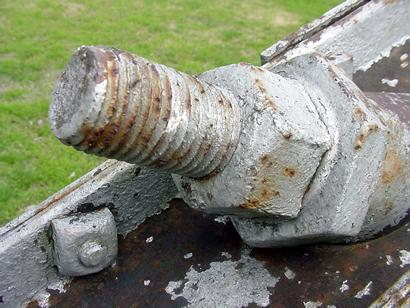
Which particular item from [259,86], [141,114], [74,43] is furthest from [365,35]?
[74,43]

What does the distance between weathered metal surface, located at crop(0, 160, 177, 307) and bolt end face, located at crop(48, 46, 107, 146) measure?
0.34 metres

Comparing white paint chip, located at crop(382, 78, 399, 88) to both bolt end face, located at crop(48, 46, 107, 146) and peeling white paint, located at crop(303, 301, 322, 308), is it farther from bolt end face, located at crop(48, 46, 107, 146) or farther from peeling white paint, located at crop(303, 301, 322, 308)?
bolt end face, located at crop(48, 46, 107, 146)

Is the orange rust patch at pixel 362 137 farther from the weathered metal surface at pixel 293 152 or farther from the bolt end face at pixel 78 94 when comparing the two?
the bolt end face at pixel 78 94

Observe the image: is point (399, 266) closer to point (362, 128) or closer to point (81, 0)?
point (362, 128)

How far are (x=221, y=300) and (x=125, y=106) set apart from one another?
48 cm

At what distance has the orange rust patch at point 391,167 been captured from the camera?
116 cm

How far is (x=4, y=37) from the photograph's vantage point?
13.3 ft

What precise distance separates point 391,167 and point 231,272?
382 mm

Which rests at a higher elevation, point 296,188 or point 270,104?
point 270,104

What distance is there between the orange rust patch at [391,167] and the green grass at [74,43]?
6.05 ft

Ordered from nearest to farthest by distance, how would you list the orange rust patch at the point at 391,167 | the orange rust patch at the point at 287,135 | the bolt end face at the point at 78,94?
1. the bolt end face at the point at 78,94
2. the orange rust patch at the point at 287,135
3. the orange rust patch at the point at 391,167

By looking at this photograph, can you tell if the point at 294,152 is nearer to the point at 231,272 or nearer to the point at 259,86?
the point at 259,86

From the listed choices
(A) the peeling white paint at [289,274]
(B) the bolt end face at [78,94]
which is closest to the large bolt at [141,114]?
(B) the bolt end face at [78,94]

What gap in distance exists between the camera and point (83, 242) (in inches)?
49.2
